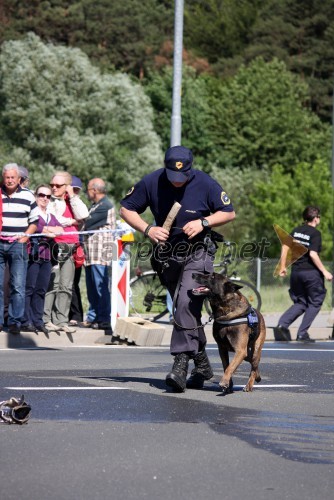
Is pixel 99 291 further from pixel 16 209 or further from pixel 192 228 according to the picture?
pixel 192 228

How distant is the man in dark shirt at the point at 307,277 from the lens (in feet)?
55.5

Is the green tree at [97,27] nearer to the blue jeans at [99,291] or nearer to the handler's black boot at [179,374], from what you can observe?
the blue jeans at [99,291]

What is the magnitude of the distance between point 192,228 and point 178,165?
1.62ft

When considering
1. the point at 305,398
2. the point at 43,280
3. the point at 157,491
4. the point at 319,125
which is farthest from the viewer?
the point at 319,125

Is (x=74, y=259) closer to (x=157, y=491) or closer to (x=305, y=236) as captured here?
(x=305, y=236)

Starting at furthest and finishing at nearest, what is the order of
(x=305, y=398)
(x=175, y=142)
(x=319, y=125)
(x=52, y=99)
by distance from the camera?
(x=319, y=125) → (x=52, y=99) → (x=175, y=142) → (x=305, y=398)

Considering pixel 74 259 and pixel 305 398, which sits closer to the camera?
pixel 305 398

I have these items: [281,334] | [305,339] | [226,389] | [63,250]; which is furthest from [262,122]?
[226,389]

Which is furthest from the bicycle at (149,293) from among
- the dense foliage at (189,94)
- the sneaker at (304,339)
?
the dense foliage at (189,94)

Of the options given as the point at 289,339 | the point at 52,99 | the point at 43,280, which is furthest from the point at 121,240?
the point at 52,99

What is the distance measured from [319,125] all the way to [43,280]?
217ft

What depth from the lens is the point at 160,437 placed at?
295 inches

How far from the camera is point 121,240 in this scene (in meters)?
16.2

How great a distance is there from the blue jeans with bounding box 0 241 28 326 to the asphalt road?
272 cm
